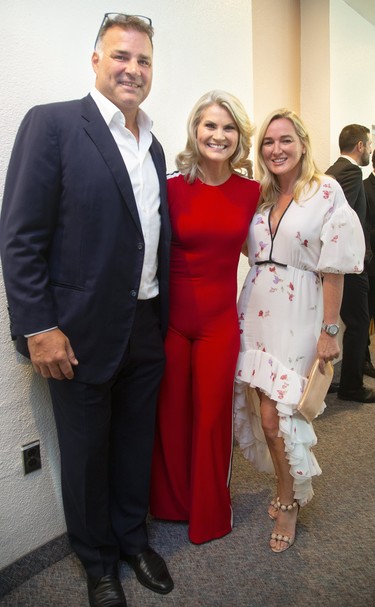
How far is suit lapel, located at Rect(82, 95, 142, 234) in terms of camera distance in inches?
52.5

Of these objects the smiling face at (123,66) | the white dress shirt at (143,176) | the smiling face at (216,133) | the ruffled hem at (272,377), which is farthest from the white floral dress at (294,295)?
the smiling face at (123,66)

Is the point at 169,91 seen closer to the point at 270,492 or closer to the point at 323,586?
the point at 270,492

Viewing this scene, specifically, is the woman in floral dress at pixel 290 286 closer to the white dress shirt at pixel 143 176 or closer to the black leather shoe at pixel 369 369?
the white dress shirt at pixel 143 176

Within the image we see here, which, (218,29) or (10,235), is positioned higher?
(218,29)

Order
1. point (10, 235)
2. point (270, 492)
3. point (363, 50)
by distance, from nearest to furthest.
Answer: point (10, 235)
point (270, 492)
point (363, 50)

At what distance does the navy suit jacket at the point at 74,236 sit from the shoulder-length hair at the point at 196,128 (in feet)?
1.33

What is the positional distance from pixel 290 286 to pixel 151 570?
109 centimetres

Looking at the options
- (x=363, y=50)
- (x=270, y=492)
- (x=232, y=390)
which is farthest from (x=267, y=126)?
(x=363, y=50)

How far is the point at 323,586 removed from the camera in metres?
1.56

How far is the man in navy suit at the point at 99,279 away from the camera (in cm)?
127

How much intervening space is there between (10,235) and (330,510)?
1656 millimetres

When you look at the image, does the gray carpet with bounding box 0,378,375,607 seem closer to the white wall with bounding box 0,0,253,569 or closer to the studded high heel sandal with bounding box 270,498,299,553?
the studded high heel sandal with bounding box 270,498,299,553

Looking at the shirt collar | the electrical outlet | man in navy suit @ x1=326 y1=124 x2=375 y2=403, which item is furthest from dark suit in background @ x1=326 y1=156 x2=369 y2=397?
the electrical outlet

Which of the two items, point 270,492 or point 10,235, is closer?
point 10,235
